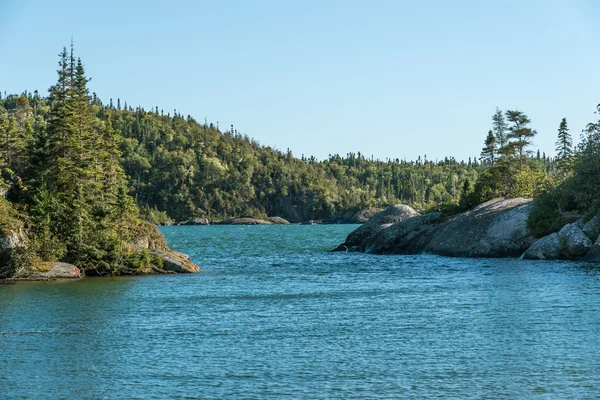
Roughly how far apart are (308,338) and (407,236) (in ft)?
154

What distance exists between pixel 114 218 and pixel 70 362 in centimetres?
3177

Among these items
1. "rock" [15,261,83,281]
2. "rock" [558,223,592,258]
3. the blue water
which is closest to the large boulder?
"rock" [558,223,592,258]

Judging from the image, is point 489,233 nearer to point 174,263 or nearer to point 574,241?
point 574,241

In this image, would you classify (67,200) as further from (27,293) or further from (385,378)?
(385,378)

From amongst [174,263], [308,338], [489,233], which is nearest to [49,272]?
[174,263]

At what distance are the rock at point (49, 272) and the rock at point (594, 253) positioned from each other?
36.1 m

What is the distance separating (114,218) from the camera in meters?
53.2

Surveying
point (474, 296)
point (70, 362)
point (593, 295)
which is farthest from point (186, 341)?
point (593, 295)

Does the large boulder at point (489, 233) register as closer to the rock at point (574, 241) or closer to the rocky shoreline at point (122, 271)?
the rock at point (574, 241)

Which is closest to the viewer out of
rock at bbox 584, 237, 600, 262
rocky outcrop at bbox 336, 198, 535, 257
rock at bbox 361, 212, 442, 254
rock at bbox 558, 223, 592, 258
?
rock at bbox 584, 237, 600, 262

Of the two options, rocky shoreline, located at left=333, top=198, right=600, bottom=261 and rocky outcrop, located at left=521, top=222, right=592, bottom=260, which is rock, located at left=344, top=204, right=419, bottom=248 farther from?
rocky outcrop, located at left=521, top=222, right=592, bottom=260

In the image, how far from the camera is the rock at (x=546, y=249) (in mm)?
54688

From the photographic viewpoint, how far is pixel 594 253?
52.0 metres

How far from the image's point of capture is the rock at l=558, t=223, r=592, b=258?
175 ft
